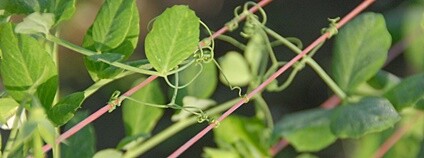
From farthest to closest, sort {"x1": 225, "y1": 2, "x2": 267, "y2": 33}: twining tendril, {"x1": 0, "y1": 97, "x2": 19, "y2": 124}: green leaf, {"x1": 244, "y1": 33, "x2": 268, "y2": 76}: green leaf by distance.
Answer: {"x1": 244, "y1": 33, "x2": 268, "y2": 76}: green leaf, {"x1": 225, "y1": 2, "x2": 267, "y2": 33}: twining tendril, {"x1": 0, "y1": 97, "x2": 19, "y2": 124}: green leaf

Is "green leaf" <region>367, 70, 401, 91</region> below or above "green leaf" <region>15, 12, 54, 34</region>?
below

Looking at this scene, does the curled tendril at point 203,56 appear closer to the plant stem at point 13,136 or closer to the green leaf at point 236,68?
the plant stem at point 13,136

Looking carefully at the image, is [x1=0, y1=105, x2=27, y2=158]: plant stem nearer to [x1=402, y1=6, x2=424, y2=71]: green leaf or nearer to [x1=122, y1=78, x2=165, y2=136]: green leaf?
[x1=122, y1=78, x2=165, y2=136]: green leaf

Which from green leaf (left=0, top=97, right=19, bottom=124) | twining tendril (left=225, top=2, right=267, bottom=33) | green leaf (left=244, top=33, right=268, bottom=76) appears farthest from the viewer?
green leaf (left=244, top=33, right=268, bottom=76)

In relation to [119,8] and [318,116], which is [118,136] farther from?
[119,8]

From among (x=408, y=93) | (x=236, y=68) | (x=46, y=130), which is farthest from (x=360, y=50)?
(x=46, y=130)

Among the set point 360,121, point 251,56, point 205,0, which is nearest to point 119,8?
point 360,121

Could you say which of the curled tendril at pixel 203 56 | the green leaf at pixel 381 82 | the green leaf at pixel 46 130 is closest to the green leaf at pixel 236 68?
the green leaf at pixel 381 82

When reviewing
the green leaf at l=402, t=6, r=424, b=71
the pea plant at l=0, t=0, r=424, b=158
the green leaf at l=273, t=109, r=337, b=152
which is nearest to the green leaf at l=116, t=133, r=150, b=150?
the pea plant at l=0, t=0, r=424, b=158
